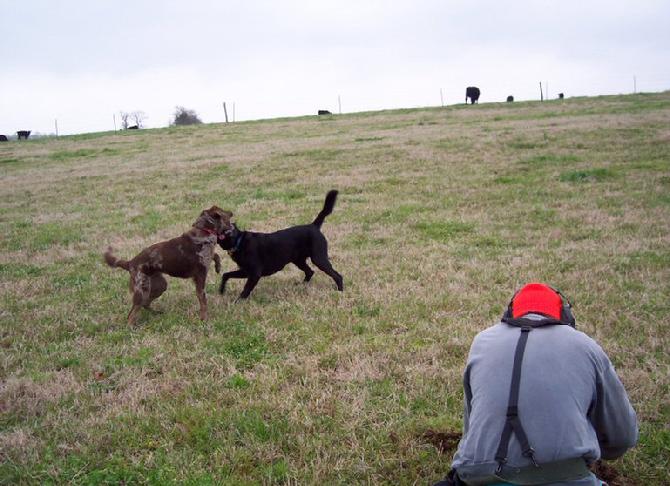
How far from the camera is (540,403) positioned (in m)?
2.30

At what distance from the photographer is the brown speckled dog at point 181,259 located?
6336 mm

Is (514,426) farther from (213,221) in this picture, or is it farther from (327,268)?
(327,268)

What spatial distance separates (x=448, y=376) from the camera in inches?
179

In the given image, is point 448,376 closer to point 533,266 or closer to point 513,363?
point 513,363

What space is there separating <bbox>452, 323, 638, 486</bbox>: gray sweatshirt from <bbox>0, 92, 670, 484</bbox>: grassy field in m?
1.21

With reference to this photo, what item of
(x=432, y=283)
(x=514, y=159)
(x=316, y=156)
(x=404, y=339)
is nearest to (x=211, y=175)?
(x=316, y=156)

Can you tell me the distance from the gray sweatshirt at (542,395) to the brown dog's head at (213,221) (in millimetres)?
4398

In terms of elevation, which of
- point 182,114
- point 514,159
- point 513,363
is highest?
point 182,114

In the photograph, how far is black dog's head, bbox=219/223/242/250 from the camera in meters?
6.55

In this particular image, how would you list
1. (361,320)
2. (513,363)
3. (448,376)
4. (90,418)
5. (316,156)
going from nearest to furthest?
(513,363)
(90,418)
(448,376)
(361,320)
(316,156)

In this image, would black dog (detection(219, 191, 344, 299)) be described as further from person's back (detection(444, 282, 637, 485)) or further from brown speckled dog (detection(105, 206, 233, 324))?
person's back (detection(444, 282, 637, 485))

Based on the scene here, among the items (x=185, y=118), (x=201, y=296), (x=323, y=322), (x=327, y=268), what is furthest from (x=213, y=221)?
(x=185, y=118)

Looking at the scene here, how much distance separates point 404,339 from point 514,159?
11649 millimetres

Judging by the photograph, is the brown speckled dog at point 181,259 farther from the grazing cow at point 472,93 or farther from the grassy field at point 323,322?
the grazing cow at point 472,93
